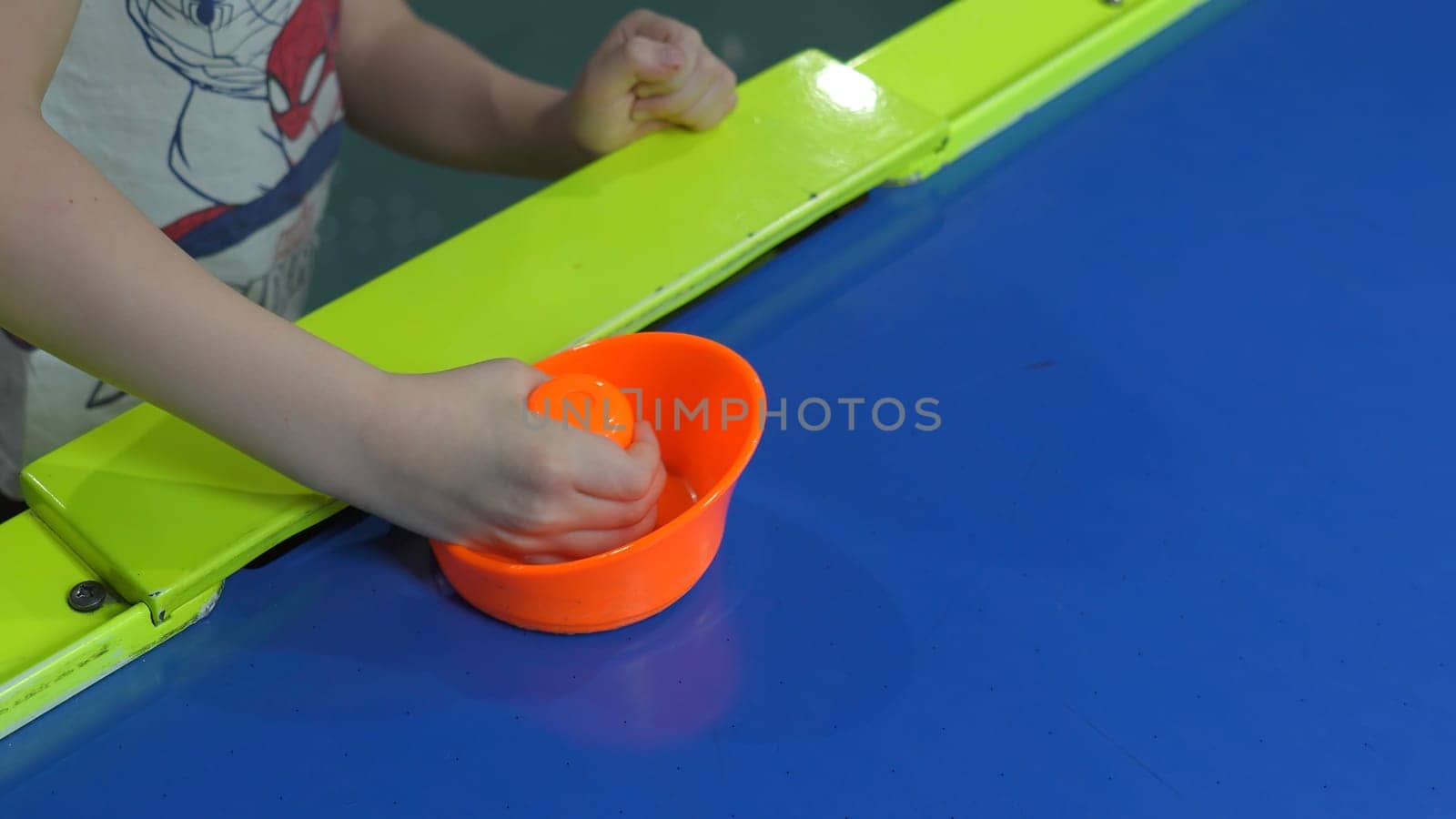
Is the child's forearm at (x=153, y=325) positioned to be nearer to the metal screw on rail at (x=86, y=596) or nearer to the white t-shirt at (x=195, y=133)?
the metal screw on rail at (x=86, y=596)

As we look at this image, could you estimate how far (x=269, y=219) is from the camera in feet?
2.46

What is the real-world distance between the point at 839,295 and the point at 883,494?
124 millimetres

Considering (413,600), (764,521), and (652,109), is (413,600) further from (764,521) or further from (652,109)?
(652,109)

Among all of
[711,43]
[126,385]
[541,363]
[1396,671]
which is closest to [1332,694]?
[1396,671]

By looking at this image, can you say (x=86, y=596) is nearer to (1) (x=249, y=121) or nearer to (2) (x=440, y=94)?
(1) (x=249, y=121)

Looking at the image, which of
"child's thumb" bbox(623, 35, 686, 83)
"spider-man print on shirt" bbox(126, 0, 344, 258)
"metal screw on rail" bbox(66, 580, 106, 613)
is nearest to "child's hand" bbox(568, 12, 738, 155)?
"child's thumb" bbox(623, 35, 686, 83)

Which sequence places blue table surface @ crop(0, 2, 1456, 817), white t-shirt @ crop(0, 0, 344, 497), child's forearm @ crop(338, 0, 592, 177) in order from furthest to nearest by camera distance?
child's forearm @ crop(338, 0, 592, 177)
white t-shirt @ crop(0, 0, 344, 497)
blue table surface @ crop(0, 2, 1456, 817)

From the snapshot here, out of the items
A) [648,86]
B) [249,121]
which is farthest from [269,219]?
[648,86]

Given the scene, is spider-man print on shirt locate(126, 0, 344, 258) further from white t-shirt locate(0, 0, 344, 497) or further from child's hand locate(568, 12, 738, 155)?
child's hand locate(568, 12, 738, 155)

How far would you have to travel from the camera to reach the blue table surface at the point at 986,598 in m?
0.42

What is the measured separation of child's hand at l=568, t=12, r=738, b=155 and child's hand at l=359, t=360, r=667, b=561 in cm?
23

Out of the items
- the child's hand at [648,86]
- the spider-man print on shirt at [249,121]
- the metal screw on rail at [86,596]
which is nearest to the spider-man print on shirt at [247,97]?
the spider-man print on shirt at [249,121]

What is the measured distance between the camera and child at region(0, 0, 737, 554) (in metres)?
0.44

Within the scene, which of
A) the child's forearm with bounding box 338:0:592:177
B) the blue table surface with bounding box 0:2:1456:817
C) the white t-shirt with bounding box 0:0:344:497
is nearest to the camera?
the blue table surface with bounding box 0:2:1456:817
